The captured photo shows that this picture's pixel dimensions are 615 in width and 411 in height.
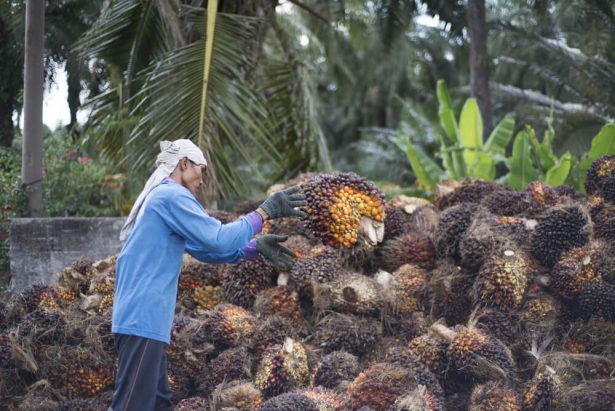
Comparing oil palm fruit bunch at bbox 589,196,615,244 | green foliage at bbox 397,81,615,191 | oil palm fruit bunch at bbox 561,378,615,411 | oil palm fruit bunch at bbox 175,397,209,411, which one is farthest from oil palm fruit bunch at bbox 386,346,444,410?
green foliage at bbox 397,81,615,191

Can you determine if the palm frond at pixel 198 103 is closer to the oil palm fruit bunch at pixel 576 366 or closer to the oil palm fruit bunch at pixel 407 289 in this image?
the oil palm fruit bunch at pixel 407 289

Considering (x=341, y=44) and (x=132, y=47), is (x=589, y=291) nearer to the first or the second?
(x=132, y=47)

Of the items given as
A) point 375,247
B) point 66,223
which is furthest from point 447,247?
point 66,223

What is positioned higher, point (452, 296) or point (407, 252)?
point (407, 252)

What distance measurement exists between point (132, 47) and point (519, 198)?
4.38 m

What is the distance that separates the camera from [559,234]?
4336mm

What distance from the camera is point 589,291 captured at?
13.3ft

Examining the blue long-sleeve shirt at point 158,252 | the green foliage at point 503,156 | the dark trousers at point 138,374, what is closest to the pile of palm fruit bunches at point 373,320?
the dark trousers at point 138,374

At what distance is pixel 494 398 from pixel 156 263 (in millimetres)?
1753

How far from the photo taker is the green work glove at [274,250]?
12.1 ft

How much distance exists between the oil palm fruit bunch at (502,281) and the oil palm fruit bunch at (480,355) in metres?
0.29

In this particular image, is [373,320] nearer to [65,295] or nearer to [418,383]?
[418,383]

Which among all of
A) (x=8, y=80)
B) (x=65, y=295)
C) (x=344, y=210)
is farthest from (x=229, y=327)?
(x=8, y=80)

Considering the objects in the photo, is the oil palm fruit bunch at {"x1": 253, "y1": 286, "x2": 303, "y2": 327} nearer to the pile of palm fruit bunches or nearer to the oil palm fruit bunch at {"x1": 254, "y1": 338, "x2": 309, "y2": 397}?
the pile of palm fruit bunches
